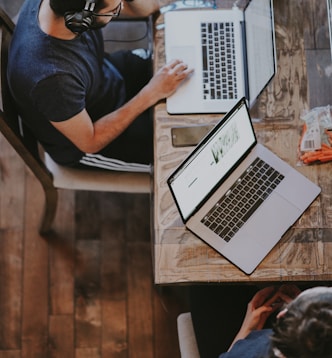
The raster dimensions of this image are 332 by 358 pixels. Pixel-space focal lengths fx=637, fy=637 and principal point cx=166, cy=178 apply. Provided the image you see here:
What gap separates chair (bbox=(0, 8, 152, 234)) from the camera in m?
1.89

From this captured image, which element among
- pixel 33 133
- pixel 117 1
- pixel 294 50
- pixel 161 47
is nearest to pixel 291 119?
pixel 294 50

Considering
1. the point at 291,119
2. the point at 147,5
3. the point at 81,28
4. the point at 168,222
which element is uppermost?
the point at 147,5

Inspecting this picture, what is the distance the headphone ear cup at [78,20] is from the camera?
1.67 m

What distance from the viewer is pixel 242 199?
1.83 meters

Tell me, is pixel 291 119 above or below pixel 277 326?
above

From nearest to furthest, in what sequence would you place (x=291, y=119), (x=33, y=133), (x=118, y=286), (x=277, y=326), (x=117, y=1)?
(x=277, y=326) < (x=117, y=1) < (x=291, y=119) < (x=33, y=133) < (x=118, y=286)

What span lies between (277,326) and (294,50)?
0.92 m

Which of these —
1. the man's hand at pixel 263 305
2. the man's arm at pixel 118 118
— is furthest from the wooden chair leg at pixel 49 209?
the man's hand at pixel 263 305

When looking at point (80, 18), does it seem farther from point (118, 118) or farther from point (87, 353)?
point (87, 353)

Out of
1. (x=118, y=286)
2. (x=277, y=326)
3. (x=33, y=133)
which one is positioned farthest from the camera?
(x=118, y=286)

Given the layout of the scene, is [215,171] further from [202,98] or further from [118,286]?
[118,286]

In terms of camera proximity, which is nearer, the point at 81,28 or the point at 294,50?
the point at 81,28

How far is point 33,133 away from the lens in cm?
206

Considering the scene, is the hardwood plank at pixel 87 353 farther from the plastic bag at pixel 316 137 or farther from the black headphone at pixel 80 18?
the black headphone at pixel 80 18
